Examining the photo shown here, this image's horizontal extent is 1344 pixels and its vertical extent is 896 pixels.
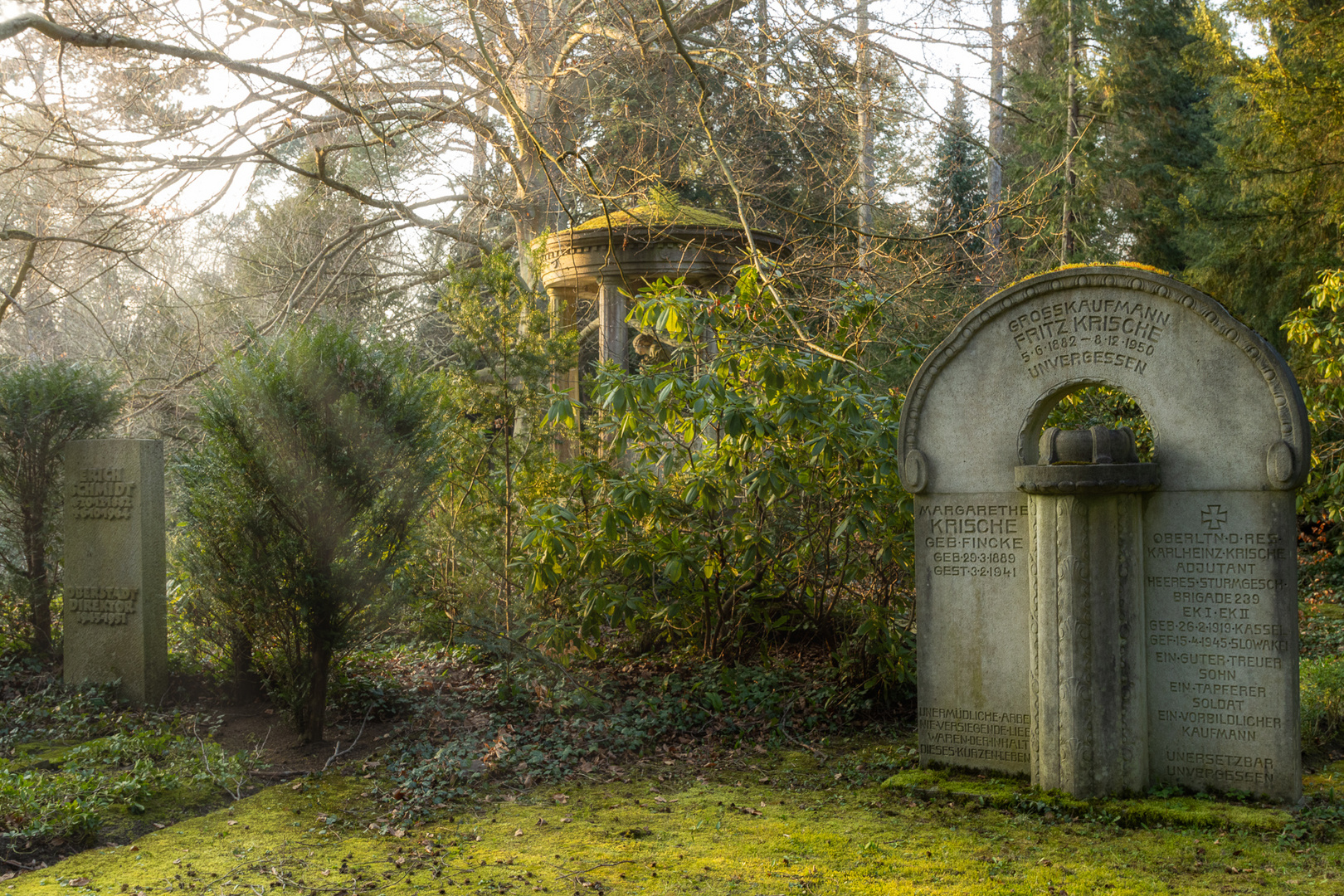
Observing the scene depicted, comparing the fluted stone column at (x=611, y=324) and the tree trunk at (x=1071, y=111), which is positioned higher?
the tree trunk at (x=1071, y=111)

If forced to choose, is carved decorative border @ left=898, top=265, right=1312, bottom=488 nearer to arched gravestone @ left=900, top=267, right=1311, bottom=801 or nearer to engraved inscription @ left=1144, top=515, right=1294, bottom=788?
arched gravestone @ left=900, top=267, right=1311, bottom=801

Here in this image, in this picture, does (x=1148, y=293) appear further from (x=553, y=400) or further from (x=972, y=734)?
(x=553, y=400)

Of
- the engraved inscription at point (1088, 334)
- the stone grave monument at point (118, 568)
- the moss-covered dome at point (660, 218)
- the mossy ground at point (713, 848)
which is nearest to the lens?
the mossy ground at point (713, 848)

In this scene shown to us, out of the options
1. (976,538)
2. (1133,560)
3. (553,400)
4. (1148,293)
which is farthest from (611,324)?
Result: (1133,560)

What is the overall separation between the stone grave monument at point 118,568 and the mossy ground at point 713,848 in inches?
93.3

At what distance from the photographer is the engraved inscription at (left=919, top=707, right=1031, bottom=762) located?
492cm

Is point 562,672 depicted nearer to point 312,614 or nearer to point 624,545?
point 624,545

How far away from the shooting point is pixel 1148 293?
15.3 ft

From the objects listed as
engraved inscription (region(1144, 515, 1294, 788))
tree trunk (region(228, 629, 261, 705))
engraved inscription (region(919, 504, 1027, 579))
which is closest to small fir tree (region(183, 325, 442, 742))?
tree trunk (region(228, 629, 261, 705))

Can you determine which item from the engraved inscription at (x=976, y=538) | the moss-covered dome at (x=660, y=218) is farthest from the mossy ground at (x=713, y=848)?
the moss-covered dome at (x=660, y=218)

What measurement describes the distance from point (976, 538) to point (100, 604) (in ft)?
19.4

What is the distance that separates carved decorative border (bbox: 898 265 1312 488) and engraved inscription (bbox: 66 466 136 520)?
17.4 ft

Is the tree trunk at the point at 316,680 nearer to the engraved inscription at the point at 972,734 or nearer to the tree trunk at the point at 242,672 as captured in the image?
the tree trunk at the point at 242,672

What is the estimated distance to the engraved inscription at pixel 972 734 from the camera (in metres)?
4.92
